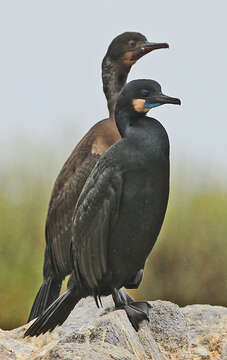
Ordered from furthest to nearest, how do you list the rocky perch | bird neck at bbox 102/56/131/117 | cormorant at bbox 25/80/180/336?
bird neck at bbox 102/56/131/117 → cormorant at bbox 25/80/180/336 → the rocky perch

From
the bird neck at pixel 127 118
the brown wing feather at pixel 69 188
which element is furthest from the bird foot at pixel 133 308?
the brown wing feather at pixel 69 188

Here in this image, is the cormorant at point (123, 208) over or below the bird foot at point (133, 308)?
over

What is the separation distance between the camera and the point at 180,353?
175 inches

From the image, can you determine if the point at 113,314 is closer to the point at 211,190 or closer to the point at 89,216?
the point at 89,216

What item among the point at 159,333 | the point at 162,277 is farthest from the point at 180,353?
the point at 162,277

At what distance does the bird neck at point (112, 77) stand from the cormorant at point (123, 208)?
1.44 m

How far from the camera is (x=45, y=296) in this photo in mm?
5297

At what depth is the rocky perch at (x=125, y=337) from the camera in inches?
127

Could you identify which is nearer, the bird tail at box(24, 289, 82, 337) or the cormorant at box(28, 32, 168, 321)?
the bird tail at box(24, 289, 82, 337)

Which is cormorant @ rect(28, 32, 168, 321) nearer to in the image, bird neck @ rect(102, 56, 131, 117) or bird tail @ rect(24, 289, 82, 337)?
bird neck @ rect(102, 56, 131, 117)

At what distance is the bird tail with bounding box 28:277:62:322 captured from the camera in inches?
207

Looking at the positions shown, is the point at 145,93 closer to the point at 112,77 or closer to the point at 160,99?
the point at 160,99

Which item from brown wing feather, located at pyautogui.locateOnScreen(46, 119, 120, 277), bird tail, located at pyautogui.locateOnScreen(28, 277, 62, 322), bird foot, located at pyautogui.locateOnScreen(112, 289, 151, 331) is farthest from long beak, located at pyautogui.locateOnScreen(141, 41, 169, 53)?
bird foot, located at pyautogui.locateOnScreen(112, 289, 151, 331)

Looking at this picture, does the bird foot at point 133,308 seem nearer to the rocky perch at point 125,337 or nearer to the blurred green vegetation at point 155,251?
the rocky perch at point 125,337
